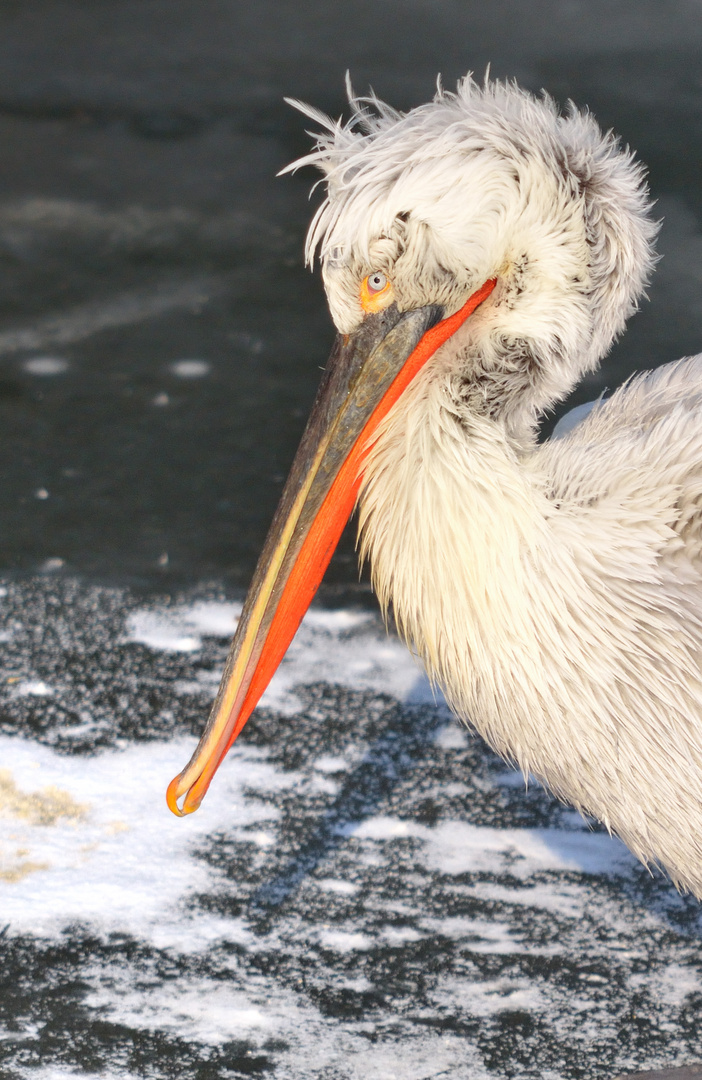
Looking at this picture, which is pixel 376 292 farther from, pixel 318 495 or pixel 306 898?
pixel 306 898

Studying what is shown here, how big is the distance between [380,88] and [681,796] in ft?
17.1

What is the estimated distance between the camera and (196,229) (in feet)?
19.6

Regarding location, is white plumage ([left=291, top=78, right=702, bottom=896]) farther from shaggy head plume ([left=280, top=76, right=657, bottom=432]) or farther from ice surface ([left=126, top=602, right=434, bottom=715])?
ice surface ([left=126, top=602, right=434, bottom=715])

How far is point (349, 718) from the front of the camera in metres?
3.48

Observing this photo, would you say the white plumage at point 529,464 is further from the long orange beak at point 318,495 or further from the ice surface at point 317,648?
the ice surface at point 317,648

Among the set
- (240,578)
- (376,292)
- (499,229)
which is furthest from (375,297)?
(240,578)

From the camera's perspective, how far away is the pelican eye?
211 centimetres

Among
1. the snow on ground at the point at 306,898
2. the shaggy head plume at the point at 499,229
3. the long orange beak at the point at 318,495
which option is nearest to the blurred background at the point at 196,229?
the snow on ground at the point at 306,898

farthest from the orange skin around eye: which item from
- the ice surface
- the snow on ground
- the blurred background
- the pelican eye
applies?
the blurred background

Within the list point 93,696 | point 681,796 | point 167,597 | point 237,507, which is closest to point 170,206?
point 237,507

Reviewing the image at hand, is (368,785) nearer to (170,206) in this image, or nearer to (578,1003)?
(578,1003)

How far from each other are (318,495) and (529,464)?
361 millimetres

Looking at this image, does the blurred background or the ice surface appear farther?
the blurred background

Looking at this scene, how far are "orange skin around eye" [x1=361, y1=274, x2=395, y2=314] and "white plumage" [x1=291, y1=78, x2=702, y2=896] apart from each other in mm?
14
